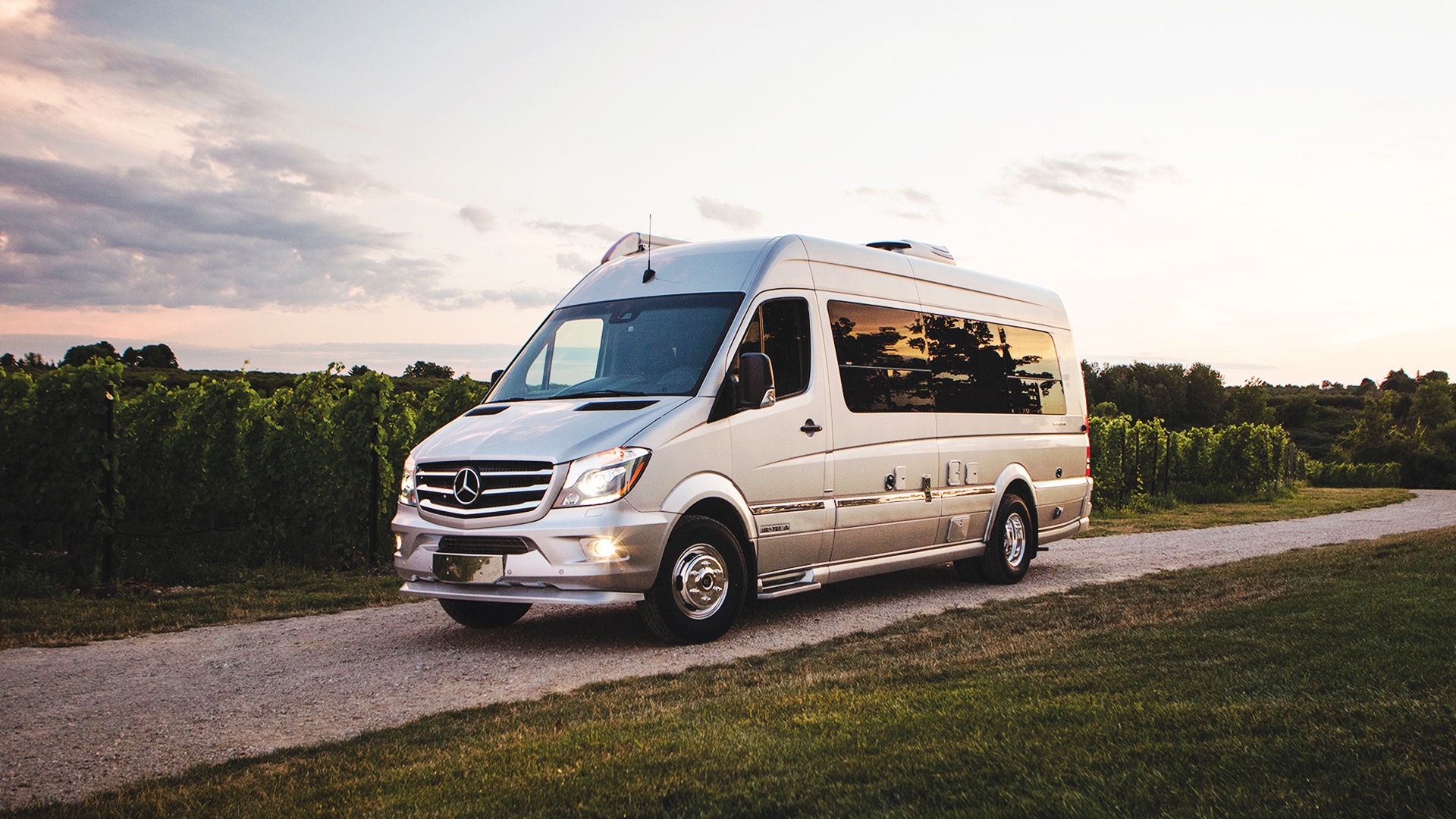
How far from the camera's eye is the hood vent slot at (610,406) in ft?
23.9

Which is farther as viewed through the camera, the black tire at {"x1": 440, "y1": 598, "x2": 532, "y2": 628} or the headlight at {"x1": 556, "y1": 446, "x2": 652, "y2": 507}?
the black tire at {"x1": 440, "y1": 598, "x2": 532, "y2": 628}

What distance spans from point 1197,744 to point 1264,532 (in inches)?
627

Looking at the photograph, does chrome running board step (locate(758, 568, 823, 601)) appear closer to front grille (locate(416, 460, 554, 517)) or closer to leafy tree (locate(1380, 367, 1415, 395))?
front grille (locate(416, 460, 554, 517))

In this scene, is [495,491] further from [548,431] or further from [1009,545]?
[1009,545]

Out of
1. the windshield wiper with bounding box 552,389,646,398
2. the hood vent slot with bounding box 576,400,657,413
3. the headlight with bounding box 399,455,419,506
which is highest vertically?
the windshield wiper with bounding box 552,389,646,398

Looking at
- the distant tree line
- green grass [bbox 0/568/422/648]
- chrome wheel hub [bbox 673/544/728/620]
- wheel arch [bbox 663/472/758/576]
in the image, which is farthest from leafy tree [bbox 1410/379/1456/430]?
green grass [bbox 0/568/422/648]

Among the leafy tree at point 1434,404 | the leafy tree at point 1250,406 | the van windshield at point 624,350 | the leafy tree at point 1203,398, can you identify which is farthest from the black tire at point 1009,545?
the leafy tree at point 1203,398

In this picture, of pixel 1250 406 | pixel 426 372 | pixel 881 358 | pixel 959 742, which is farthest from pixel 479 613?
pixel 1250 406

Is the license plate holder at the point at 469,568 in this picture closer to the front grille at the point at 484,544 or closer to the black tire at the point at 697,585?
the front grille at the point at 484,544

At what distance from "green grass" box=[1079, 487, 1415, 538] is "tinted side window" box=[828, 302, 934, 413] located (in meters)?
9.23

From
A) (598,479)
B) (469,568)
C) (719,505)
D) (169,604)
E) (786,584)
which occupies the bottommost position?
(169,604)

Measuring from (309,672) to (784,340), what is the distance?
4064 millimetres

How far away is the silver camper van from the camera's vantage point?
6.90 m

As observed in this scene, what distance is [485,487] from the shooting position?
23.1 feet
